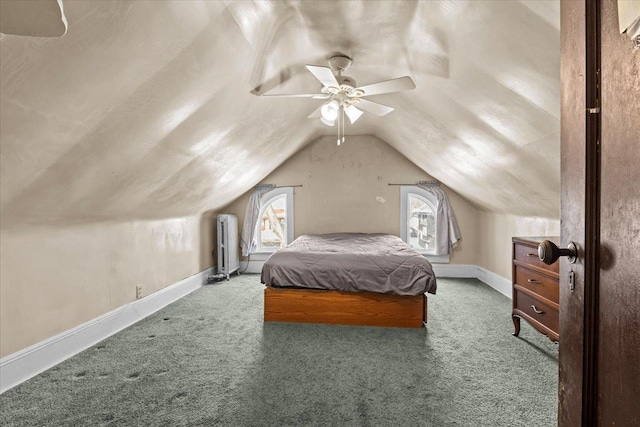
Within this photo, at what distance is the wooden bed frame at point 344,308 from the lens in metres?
3.00

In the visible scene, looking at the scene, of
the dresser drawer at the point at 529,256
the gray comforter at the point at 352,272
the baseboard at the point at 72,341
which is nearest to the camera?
the baseboard at the point at 72,341

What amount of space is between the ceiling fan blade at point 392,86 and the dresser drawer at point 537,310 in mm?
1864

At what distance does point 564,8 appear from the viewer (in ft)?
2.61

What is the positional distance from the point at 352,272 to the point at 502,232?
269 centimetres

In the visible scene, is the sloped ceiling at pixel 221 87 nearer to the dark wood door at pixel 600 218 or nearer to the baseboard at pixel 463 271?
the dark wood door at pixel 600 218

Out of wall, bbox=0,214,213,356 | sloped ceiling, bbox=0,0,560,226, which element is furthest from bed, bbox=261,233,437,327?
wall, bbox=0,214,213,356

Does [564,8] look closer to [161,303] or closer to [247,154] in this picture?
[247,154]

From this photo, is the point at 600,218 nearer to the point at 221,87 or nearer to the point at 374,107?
the point at 221,87

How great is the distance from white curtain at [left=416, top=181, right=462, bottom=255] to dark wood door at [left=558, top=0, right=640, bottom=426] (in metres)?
4.58

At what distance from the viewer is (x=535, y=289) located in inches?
93.0

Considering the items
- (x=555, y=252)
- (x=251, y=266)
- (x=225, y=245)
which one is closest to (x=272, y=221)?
(x=251, y=266)

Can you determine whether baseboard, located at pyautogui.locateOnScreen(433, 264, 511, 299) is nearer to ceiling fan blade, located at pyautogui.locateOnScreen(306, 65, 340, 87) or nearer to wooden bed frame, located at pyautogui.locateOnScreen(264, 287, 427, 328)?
wooden bed frame, located at pyautogui.locateOnScreen(264, 287, 427, 328)

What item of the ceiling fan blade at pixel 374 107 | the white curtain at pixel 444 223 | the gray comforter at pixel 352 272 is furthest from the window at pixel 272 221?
the ceiling fan blade at pixel 374 107

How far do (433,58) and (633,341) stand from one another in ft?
7.31
